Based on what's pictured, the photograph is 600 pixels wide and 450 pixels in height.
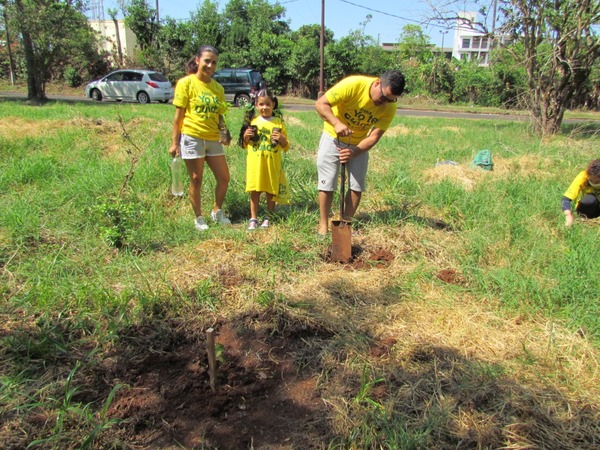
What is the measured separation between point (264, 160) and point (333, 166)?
67cm

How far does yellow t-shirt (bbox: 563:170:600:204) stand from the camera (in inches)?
149

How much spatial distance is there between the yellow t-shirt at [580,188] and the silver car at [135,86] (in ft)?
47.8

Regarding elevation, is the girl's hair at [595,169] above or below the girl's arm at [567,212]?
above

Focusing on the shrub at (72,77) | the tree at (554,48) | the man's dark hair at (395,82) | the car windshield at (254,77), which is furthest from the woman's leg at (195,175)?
the shrub at (72,77)

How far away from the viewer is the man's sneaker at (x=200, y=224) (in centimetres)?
366

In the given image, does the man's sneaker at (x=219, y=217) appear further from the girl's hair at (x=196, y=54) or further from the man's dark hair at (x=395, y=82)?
the man's dark hair at (x=395, y=82)

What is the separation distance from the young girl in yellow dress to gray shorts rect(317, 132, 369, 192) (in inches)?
18.2

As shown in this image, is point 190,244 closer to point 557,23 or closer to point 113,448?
point 113,448

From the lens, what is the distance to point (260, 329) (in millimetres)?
2416

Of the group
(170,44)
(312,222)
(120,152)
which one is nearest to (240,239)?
(312,222)

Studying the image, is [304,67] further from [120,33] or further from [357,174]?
[357,174]

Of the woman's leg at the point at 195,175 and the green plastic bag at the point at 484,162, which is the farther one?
the green plastic bag at the point at 484,162

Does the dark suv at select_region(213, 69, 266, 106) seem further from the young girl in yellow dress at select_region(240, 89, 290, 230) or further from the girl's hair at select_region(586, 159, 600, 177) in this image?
the girl's hair at select_region(586, 159, 600, 177)

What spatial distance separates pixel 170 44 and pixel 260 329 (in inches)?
1059
